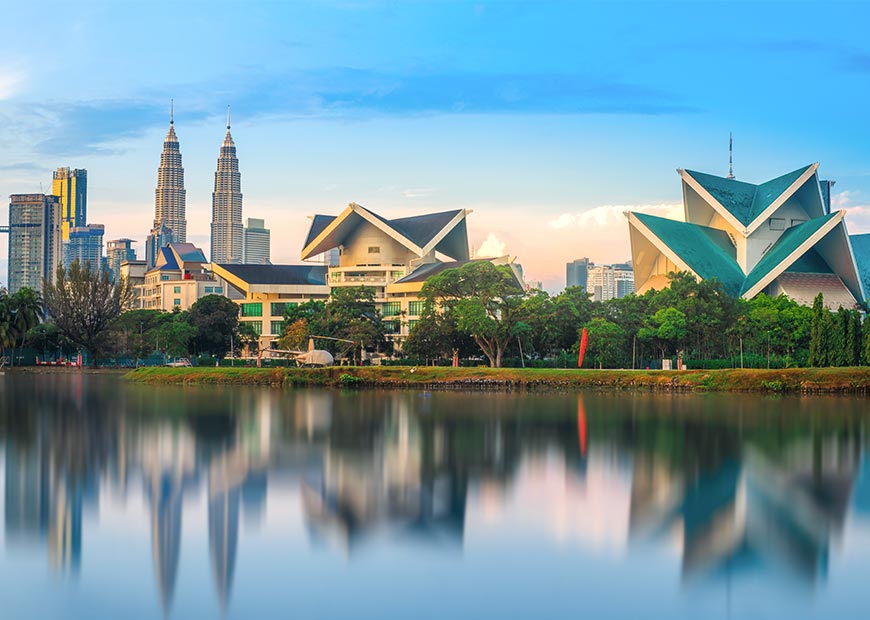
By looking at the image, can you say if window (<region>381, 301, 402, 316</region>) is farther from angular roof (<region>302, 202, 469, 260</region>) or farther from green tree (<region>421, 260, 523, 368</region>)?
green tree (<region>421, 260, 523, 368</region>)

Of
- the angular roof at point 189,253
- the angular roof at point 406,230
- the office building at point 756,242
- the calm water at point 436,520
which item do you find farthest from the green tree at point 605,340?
the angular roof at point 189,253

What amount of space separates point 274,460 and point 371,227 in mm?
71591

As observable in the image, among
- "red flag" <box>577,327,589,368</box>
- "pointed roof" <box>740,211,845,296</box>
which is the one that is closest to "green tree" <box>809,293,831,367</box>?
"red flag" <box>577,327,589,368</box>

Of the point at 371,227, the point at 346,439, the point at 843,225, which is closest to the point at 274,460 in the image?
the point at 346,439

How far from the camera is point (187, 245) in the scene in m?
132

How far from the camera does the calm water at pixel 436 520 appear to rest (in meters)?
11.0

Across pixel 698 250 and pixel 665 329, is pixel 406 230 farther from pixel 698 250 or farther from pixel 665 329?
pixel 665 329

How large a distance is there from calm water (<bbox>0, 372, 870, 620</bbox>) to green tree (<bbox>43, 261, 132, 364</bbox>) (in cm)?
5150

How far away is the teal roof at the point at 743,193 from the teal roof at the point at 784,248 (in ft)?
9.02

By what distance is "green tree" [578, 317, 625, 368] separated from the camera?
176ft

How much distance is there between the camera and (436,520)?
14.6m

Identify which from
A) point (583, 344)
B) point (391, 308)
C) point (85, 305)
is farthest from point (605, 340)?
point (85, 305)

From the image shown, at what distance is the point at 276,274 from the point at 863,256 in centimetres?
4634

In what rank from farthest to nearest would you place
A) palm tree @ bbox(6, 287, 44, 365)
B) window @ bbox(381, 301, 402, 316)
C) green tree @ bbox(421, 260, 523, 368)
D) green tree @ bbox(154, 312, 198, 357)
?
window @ bbox(381, 301, 402, 316) < green tree @ bbox(154, 312, 198, 357) < palm tree @ bbox(6, 287, 44, 365) < green tree @ bbox(421, 260, 523, 368)
